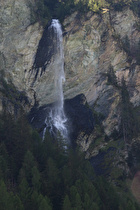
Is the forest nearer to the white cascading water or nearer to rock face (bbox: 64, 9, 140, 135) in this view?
rock face (bbox: 64, 9, 140, 135)

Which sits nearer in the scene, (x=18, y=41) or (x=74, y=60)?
(x=18, y=41)

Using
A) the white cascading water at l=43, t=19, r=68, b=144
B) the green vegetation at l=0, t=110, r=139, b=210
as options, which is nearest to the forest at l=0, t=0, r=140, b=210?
the green vegetation at l=0, t=110, r=139, b=210

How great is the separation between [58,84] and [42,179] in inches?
873

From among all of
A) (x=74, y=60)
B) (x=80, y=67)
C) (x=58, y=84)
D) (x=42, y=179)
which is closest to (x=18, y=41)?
(x=58, y=84)

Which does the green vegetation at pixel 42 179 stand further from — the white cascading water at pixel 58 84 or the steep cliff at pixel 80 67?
the steep cliff at pixel 80 67

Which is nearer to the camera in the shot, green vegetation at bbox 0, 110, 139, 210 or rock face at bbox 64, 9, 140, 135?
green vegetation at bbox 0, 110, 139, 210

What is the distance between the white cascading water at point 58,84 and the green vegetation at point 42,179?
8.84 m

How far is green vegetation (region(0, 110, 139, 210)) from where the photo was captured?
1042 inches

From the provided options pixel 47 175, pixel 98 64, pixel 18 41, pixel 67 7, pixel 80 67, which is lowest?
pixel 47 175

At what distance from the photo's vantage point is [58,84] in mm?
49594

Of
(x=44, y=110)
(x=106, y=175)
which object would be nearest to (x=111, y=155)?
(x=106, y=175)

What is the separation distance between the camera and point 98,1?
55.3 metres

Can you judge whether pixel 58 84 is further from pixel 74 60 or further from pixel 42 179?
pixel 42 179

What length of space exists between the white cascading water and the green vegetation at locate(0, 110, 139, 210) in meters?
8.84
